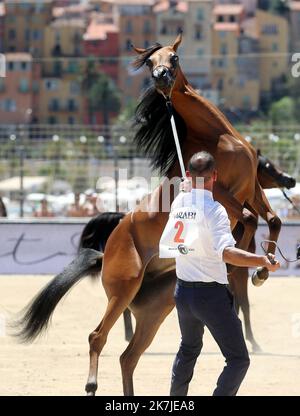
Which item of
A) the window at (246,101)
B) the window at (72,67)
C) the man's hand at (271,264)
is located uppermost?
the man's hand at (271,264)

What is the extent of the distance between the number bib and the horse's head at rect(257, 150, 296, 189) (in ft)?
15.7

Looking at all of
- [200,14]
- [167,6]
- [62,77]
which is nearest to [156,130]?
[62,77]

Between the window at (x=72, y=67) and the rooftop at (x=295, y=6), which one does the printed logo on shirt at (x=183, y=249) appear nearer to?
the window at (x=72, y=67)

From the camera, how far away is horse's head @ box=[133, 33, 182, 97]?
777cm

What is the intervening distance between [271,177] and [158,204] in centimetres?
313

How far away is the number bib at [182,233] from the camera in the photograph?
6000 mm

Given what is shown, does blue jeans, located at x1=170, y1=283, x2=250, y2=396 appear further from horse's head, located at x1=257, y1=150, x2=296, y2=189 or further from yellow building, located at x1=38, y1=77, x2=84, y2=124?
yellow building, located at x1=38, y1=77, x2=84, y2=124

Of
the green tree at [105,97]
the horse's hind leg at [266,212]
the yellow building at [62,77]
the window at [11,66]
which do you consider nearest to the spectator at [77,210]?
the horse's hind leg at [266,212]

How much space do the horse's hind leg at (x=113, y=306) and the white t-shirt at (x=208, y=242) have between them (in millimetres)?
1683

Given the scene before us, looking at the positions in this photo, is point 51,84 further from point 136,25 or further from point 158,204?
point 158,204

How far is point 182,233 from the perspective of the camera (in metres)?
6.05

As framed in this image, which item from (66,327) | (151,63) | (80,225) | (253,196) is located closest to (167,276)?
(253,196)

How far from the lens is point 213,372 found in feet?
29.4

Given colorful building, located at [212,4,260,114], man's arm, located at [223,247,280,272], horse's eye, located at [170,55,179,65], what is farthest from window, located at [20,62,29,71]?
man's arm, located at [223,247,280,272]
